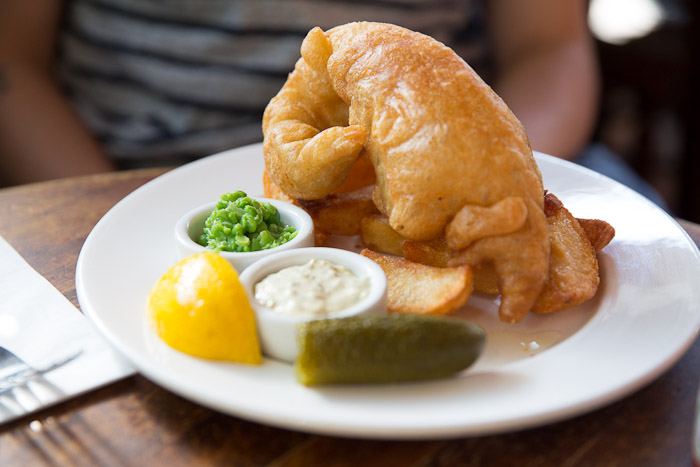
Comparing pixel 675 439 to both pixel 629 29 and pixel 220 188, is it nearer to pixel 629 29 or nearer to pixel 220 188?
pixel 220 188

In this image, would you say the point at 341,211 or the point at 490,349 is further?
the point at 341,211

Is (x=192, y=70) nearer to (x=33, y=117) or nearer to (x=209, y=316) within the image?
(x=33, y=117)

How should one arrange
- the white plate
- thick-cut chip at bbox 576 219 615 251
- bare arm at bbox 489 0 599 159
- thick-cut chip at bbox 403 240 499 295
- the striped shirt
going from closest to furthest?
the white plate, thick-cut chip at bbox 403 240 499 295, thick-cut chip at bbox 576 219 615 251, the striped shirt, bare arm at bbox 489 0 599 159

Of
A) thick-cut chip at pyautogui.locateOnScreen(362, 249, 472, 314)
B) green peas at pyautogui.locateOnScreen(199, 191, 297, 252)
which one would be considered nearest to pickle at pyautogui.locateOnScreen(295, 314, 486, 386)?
thick-cut chip at pyautogui.locateOnScreen(362, 249, 472, 314)

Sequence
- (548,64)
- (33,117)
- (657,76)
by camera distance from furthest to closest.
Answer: (657,76)
(548,64)
(33,117)

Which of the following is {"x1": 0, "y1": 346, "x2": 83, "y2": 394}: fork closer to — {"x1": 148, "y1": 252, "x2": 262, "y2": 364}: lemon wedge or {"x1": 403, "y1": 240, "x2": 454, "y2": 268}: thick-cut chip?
{"x1": 148, "y1": 252, "x2": 262, "y2": 364}: lemon wedge

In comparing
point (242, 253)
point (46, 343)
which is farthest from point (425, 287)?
point (46, 343)

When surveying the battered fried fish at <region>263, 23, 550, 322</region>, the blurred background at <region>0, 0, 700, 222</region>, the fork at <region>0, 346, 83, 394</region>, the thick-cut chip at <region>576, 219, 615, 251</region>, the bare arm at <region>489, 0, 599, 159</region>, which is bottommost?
the blurred background at <region>0, 0, 700, 222</region>
